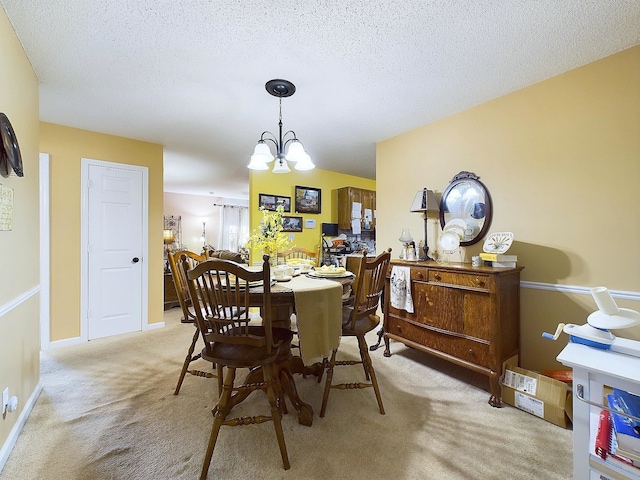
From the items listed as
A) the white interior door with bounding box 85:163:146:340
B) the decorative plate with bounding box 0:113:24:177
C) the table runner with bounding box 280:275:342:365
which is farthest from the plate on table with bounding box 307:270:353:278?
the white interior door with bounding box 85:163:146:340

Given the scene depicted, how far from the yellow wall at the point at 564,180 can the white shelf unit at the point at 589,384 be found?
102 cm

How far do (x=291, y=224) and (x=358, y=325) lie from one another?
9.64ft

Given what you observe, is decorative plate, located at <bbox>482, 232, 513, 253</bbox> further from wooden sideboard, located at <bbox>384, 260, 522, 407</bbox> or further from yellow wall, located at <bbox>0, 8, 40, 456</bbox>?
yellow wall, located at <bbox>0, 8, 40, 456</bbox>

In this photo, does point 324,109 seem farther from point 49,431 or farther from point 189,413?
point 49,431

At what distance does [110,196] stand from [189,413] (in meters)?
2.78

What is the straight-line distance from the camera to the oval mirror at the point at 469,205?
2.60 meters

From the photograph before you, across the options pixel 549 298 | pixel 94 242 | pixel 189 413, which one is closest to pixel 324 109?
pixel 549 298

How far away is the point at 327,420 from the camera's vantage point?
1802 mm

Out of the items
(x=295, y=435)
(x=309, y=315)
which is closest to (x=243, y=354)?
(x=309, y=315)

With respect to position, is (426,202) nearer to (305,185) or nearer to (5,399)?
(305,185)

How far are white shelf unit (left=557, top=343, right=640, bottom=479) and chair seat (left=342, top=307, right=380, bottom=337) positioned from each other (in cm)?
104

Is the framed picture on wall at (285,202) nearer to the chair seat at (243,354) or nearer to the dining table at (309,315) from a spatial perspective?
the dining table at (309,315)

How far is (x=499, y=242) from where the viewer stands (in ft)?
7.52

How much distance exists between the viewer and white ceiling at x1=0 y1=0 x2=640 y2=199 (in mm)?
1549
